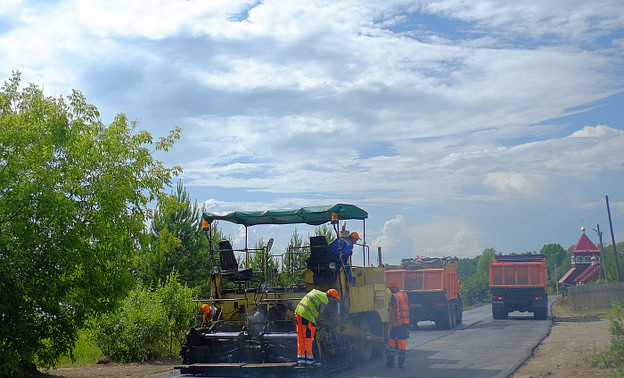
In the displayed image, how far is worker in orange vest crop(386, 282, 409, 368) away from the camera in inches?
511

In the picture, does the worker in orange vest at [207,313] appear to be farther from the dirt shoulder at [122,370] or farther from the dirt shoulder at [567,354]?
the dirt shoulder at [567,354]

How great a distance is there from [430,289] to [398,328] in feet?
38.7

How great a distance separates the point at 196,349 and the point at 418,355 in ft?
18.4

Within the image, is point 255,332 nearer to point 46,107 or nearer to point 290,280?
point 290,280

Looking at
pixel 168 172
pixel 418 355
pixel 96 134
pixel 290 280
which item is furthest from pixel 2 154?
pixel 418 355

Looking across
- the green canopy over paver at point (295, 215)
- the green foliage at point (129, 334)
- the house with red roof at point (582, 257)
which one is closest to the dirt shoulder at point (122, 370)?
the green foliage at point (129, 334)

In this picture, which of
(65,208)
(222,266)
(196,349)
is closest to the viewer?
(65,208)

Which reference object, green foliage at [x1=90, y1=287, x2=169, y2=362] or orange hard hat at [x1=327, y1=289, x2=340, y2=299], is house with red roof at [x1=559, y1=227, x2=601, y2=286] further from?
orange hard hat at [x1=327, y1=289, x2=340, y2=299]

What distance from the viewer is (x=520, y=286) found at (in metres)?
27.2

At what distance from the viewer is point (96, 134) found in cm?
1430

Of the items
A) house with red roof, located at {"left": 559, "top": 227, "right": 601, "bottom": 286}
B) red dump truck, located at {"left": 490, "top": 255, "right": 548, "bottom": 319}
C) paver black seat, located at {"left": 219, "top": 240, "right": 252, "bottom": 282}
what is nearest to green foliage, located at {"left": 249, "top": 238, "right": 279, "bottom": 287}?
paver black seat, located at {"left": 219, "top": 240, "right": 252, "bottom": 282}

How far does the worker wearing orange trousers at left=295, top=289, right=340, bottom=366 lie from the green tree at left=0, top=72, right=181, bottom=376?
3.95m

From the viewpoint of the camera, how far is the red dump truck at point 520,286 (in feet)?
88.6

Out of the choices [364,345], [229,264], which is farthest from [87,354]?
[364,345]
